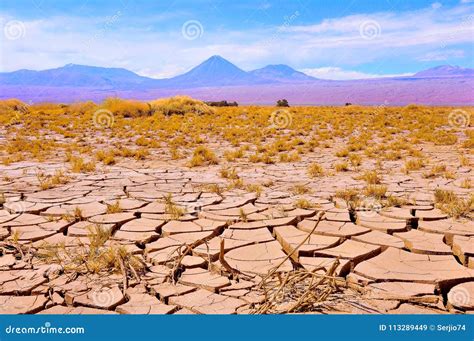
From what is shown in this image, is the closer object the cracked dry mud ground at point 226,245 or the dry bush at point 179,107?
the cracked dry mud ground at point 226,245

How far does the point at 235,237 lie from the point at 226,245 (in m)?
0.25

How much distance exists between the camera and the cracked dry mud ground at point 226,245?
3201mm

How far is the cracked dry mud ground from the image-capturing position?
3201 millimetres

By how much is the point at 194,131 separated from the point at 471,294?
13359 mm

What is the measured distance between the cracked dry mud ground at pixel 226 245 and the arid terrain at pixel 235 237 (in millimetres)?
14

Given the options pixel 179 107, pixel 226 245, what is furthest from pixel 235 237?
pixel 179 107

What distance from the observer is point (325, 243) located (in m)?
4.28

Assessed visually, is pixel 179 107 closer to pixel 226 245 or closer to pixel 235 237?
pixel 235 237

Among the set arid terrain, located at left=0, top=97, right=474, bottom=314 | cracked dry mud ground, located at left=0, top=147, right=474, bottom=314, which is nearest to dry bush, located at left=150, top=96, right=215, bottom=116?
arid terrain, located at left=0, top=97, right=474, bottom=314

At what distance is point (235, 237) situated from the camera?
14.9 ft

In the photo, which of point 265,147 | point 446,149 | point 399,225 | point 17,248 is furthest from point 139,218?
point 446,149

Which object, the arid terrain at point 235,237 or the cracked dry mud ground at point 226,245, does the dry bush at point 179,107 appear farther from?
the cracked dry mud ground at point 226,245

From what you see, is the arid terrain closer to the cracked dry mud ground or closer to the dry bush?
the cracked dry mud ground

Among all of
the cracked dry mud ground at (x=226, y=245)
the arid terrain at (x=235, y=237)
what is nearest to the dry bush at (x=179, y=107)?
the arid terrain at (x=235, y=237)
